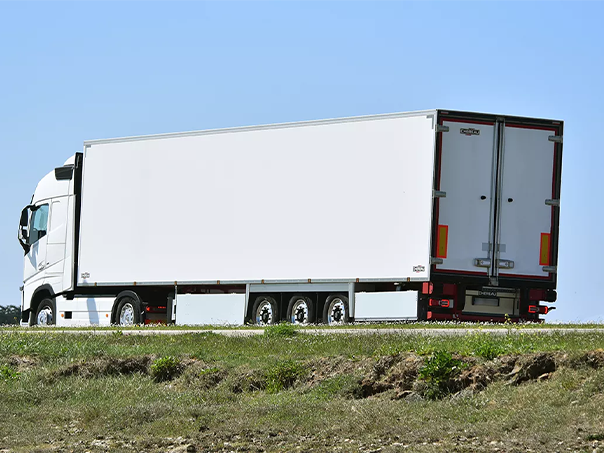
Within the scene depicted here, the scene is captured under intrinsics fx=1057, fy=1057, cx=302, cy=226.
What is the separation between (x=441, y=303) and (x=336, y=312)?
2773 mm

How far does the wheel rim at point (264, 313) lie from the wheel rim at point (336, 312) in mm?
1794

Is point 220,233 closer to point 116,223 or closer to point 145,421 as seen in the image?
point 116,223

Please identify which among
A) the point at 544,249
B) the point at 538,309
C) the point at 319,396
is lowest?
the point at 319,396

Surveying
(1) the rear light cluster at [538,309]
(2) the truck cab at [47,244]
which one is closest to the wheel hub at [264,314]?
(1) the rear light cluster at [538,309]

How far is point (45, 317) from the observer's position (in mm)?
30828

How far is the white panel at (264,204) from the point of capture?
23578 mm

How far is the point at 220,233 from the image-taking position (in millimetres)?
26781

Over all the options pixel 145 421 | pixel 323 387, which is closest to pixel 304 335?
pixel 323 387

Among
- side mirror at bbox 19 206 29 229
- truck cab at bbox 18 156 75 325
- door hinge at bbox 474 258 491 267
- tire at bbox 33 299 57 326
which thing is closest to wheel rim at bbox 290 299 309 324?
door hinge at bbox 474 258 491 267

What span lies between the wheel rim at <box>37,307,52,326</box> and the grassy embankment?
1200 centimetres

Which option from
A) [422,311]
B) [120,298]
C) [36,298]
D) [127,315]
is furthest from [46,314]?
[422,311]

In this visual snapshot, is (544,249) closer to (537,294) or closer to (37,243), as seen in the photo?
(537,294)

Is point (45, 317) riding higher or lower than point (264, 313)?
lower

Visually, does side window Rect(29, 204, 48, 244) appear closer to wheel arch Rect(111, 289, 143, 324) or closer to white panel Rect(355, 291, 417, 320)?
wheel arch Rect(111, 289, 143, 324)
